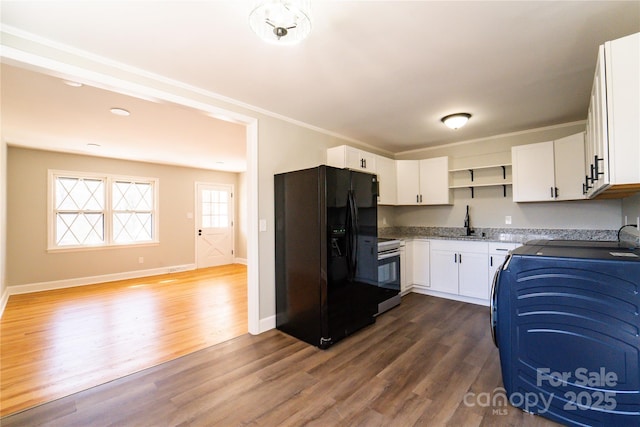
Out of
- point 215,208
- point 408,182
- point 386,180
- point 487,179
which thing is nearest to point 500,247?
point 487,179

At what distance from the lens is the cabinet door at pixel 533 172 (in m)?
3.49

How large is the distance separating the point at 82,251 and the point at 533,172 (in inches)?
296

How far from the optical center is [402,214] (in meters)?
5.23

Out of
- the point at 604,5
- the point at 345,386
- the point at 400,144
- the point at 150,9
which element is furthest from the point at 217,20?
the point at 400,144

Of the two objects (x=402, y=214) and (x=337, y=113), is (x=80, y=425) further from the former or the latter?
(x=402, y=214)

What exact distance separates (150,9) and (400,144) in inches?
153

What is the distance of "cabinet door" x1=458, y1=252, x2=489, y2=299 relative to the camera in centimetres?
379

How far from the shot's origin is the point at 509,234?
4.05m

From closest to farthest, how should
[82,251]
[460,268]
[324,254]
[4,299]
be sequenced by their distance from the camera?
[324,254]
[460,268]
[4,299]
[82,251]

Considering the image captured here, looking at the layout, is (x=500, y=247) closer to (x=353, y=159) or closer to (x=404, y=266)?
(x=404, y=266)

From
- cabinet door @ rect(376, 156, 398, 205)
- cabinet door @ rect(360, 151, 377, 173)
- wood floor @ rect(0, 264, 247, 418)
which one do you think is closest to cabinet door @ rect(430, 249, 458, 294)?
cabinet door @ rect(376, 156, 398, 205)

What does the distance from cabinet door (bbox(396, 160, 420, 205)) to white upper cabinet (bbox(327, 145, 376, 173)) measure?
0.83m

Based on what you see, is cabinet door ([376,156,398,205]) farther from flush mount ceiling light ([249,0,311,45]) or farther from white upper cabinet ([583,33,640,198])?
flush mount ceiling light ([249,0,311,45])

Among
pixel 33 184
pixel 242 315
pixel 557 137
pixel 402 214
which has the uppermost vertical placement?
pixel 557 137
